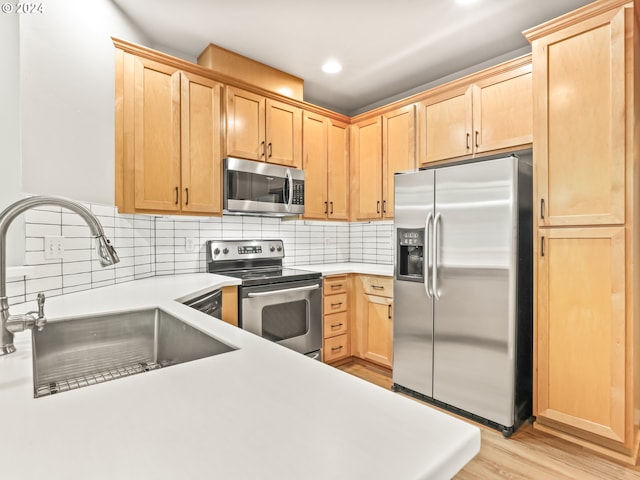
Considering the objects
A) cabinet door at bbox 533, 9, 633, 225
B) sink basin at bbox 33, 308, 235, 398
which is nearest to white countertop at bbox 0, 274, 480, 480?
sink basin at bbox 33, 308, 235, 398

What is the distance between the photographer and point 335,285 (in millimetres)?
3047

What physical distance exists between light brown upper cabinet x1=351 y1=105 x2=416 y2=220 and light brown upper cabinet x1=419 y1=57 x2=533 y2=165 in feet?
0.50

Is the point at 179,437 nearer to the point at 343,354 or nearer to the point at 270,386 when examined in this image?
the point at 270,386

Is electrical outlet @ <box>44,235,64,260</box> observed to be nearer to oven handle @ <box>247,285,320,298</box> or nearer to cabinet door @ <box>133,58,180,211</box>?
cabinet door @ <box>133,58,180,211</box>

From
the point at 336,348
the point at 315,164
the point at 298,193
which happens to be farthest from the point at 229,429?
the point at 315,164

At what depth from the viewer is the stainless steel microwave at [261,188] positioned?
8.44 ft

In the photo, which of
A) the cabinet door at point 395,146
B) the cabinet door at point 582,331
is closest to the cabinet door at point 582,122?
the cabinet door at point 582,331

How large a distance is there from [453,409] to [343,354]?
1060mm

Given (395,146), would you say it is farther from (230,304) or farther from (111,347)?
(111,347)

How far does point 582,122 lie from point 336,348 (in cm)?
238

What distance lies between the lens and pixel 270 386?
640 millimetres

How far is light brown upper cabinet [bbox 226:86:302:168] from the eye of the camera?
263 cm

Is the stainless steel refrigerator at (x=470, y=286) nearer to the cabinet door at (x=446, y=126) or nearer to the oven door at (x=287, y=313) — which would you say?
the cabinet door at (x=446, y=126)

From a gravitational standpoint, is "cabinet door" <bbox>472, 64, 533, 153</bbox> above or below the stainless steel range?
above
